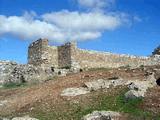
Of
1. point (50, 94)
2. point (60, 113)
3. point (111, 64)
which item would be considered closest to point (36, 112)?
point (60, 113)

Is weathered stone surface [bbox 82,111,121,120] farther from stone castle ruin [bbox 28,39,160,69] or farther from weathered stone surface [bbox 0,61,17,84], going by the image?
weathered stone surface [bbox 0,61,17,84]

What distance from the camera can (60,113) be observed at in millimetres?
27188

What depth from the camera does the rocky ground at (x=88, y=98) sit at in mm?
26250

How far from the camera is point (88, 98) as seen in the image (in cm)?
2914

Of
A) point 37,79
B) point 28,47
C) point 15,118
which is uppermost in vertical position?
point 28,47

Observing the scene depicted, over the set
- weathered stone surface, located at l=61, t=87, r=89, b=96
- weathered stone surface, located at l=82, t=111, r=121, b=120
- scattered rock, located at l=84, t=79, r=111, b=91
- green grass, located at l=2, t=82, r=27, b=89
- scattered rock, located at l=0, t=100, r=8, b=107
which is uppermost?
green grass, located at l=2, t=82, r=27, b=89

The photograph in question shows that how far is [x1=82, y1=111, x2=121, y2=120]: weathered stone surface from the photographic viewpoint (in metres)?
25.0

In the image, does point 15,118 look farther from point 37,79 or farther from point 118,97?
point 37,79

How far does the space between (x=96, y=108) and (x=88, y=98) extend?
2.16 meters

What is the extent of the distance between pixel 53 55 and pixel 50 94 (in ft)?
48.3

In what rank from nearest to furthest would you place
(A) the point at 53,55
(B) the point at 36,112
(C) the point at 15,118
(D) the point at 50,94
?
(C) the point at 15,118
(B) the point at 36,112
(D) the point at 50,94
(A) the point at 53,55

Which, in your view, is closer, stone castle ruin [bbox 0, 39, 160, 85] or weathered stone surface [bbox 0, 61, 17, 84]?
stone castle ruin [bbox 0, 39, 160, 85]

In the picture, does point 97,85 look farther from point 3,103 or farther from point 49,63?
point 49,63

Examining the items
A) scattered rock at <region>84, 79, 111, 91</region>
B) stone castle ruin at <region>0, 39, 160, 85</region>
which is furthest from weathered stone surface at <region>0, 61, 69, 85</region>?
scattered rock at <region>84, 79, 111, 91</region>
